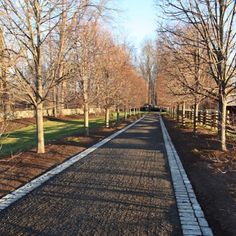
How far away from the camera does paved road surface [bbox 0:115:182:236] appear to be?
461 cm

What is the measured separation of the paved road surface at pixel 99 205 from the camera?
15.1 feet

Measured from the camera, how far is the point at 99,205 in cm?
567

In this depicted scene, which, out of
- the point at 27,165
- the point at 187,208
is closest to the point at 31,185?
the point at 27,165

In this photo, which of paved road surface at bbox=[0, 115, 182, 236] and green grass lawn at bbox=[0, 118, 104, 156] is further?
green grass lawn at bbox=[0, 118, 104, 156]

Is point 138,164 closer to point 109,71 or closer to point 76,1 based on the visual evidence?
point 76,1

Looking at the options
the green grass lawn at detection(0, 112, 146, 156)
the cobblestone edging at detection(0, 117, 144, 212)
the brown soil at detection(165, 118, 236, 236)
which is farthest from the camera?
the green grass lawn at detection(0, 112, 146, 156)

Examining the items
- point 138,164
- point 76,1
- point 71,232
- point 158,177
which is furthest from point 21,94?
point 71,232

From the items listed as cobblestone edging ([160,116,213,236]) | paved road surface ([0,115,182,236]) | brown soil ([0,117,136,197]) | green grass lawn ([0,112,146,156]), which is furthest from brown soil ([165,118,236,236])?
green grass lawn ([0,112,146,156])

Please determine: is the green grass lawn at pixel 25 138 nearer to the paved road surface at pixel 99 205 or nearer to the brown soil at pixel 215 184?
the paved road surface at pixel 99 205

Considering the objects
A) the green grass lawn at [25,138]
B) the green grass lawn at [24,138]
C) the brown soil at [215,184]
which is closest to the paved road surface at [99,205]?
the brown soil at [215,184]

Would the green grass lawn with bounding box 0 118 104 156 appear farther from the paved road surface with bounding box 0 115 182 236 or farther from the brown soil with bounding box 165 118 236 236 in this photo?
the brown soil with bounding box 165 118 236 236

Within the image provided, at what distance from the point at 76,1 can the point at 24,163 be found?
516cm

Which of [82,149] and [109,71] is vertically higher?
[109,71]

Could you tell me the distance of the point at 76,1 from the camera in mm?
10281
